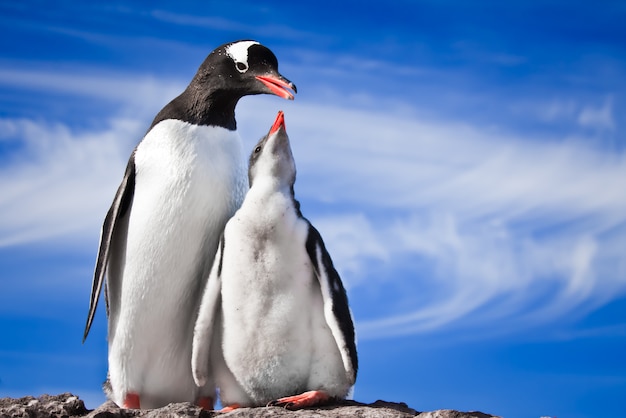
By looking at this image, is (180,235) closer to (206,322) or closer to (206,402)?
(206,322)

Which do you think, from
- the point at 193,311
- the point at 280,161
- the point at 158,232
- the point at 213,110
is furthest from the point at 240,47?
the point at 193,311

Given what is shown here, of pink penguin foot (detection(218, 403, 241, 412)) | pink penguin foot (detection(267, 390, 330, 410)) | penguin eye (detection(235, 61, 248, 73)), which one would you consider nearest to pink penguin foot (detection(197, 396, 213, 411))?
pink penguin foot (detection(218, 403, 241, 412))

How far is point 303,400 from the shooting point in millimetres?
4086

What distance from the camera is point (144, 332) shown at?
473cm

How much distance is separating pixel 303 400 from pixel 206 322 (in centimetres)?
69

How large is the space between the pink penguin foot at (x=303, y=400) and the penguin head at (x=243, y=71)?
67.2 inches

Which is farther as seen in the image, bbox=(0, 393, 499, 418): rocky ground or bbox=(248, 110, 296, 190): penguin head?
bbox=(248, 110, 296, 190): penguin head

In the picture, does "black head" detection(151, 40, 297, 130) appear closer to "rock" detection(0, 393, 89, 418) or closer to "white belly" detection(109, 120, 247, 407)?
"white belly" detection(109, 120, 247, 407)

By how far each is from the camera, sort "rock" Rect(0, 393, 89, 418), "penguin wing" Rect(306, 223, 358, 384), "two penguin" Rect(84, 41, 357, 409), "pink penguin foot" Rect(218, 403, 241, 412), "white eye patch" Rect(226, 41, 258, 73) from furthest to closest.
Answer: "white eye patch" Rect(226, 41, 258, 73) < "rock" Rect(0, 393, 89, 418) < "two penguin" Rect(84, 41, 357, 409) < "pink penguin foot" Rect(218, 403, 241, 412) < "penguin wing" Rect(306, 223, 358, 384)

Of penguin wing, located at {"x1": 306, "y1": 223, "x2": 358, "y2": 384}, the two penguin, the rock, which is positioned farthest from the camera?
the rock

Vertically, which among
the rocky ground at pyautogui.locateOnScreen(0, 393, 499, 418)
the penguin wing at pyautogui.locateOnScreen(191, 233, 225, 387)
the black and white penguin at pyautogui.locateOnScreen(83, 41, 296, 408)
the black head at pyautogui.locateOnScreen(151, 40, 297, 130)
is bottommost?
the rocky ground at pyautogui.locateOnScreen(0, 393, 499, 418)

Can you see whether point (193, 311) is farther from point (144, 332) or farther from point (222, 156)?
point (222, 156)

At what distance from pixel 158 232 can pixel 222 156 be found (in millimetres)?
605

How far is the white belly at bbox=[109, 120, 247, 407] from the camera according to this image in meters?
4.67
